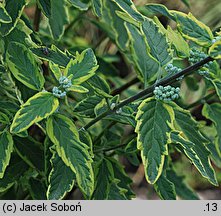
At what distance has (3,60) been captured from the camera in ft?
4.14

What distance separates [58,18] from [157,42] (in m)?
0.49

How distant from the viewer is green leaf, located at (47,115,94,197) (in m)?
1.10

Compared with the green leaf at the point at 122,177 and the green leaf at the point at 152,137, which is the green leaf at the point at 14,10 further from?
the green leaf at the point at 122,177

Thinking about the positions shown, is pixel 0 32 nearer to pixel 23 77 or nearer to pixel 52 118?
pixel 23 77

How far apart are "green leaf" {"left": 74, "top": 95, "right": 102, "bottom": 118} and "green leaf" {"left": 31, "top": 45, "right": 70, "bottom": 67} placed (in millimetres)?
117

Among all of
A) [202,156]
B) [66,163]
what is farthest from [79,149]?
[202,156]

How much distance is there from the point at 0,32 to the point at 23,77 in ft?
0.43

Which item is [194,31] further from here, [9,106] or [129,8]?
[9,106]

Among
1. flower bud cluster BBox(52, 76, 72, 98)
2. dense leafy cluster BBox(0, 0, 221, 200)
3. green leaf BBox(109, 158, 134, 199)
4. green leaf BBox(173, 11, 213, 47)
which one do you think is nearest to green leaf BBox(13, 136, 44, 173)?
dense leafy cluster BBox(0, 0, 221, 200)

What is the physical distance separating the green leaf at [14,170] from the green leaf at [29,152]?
0.06m

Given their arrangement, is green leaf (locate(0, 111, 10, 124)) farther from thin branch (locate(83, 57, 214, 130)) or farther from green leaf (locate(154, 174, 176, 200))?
green leaf (locate(154, 174, 176, 200))

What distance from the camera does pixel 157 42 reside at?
3.88ft

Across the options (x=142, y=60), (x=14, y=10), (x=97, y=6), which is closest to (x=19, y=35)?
(x=14, y=10)

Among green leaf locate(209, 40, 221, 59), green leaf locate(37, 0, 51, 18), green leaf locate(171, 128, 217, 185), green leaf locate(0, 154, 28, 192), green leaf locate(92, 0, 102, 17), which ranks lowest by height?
green leaf locate(0, 154, 28, 192)
